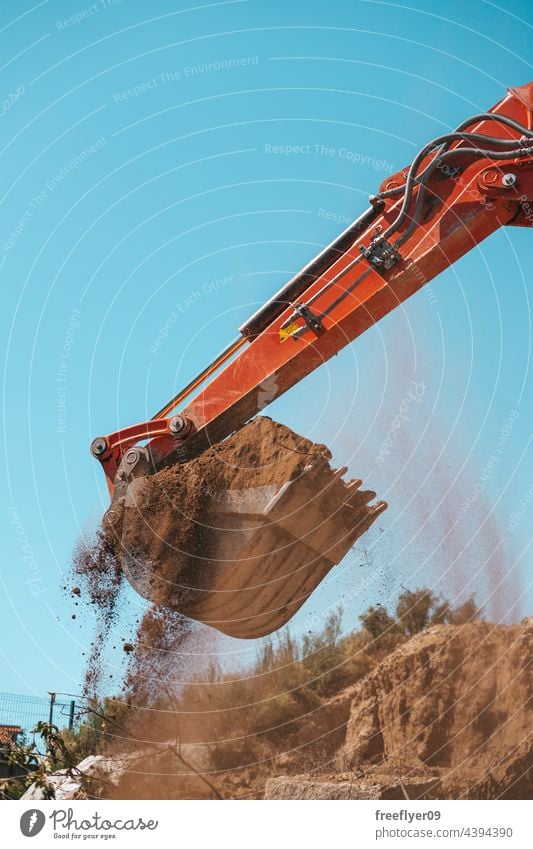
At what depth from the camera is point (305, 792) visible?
7754 mm

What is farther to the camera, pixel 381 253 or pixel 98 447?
pixel 98 447

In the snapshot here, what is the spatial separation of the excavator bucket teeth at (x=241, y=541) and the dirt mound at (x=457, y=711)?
1.65 m

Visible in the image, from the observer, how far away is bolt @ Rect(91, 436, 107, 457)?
796 cm

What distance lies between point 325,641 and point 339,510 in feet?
10.1

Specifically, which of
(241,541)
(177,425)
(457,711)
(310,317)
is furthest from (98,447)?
(457,711)

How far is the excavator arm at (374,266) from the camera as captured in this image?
282 inches
